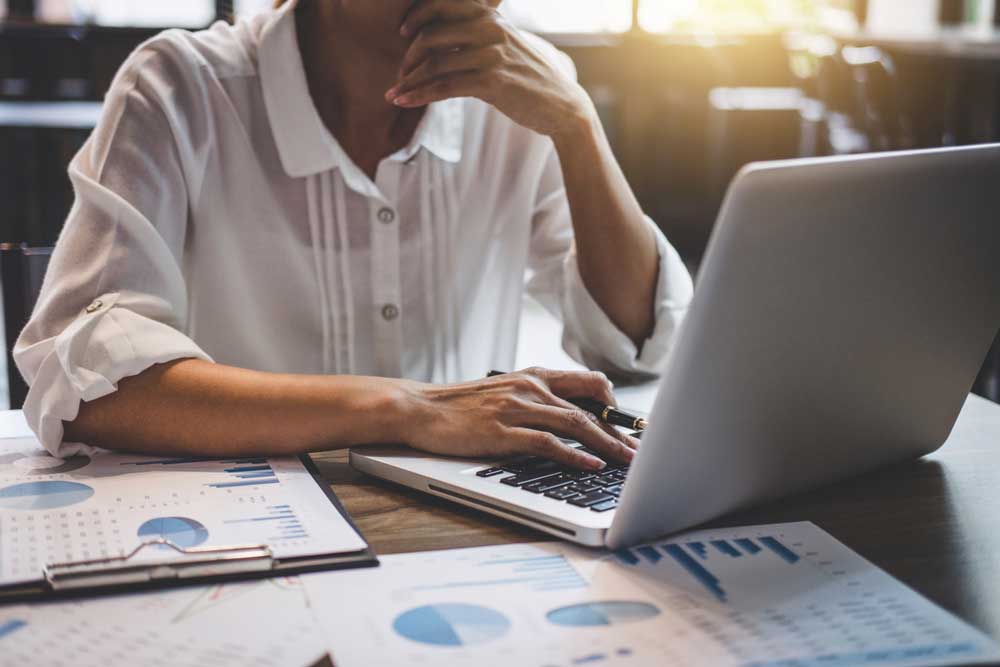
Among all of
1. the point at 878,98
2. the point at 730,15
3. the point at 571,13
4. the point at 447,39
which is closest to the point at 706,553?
the point at 447,39

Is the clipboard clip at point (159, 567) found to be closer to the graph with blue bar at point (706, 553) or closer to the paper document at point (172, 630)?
the paper document at point (172, 630)

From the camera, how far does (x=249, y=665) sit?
0.58m

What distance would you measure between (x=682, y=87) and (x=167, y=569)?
5.34 meters

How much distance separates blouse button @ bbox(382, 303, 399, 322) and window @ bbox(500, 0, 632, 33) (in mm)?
4998

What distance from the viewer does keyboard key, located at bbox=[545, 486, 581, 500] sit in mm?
795

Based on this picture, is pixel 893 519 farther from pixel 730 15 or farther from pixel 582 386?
pixel 730 15

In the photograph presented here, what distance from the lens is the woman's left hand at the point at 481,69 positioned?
1176 millimetres

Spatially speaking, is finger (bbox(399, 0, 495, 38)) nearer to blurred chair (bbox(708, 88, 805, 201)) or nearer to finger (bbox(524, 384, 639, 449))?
finger (bbox(524, 384, 639, 449))

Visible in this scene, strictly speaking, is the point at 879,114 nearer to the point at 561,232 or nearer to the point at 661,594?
the point at 561,232

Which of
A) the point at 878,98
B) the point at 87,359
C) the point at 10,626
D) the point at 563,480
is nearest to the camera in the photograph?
the point at 10,626

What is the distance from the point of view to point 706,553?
744 millimetres

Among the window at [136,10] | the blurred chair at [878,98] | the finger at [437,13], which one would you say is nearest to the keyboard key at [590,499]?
the finger at [437,13]

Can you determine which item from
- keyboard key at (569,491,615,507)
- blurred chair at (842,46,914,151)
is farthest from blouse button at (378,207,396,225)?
blurred chair at (842,46,914,151)

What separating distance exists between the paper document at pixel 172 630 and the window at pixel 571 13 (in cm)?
573
